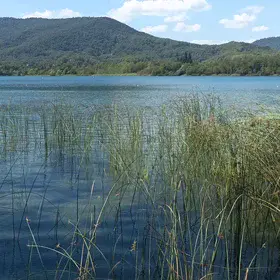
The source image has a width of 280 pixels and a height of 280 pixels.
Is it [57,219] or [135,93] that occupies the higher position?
[135,93]

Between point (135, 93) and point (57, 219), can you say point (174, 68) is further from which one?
point (57, 219)

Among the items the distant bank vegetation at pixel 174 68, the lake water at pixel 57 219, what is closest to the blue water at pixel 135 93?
the lake water at pixel 57 219

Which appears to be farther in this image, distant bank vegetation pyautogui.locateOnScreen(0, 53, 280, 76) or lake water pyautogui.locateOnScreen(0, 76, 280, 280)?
distant bank vegetation pyautogui.locateOnScreen(0, 53, 280, 76)

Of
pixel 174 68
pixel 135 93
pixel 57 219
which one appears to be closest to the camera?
pixel 57 219

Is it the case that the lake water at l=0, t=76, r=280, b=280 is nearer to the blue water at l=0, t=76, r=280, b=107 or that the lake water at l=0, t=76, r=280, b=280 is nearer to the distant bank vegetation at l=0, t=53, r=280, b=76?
the blue water at l=0, t=76, r=280, b=107

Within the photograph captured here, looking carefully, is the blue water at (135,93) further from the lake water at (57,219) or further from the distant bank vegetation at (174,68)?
the distant bank vegetation at (174,68)

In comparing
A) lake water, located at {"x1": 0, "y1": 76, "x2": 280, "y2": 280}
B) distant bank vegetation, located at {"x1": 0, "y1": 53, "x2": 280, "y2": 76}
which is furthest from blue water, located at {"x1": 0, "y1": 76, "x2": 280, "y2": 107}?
distant bank vegetation, located at {"x1": 0, "y1": 53, "x2": 280, "y2": 76}

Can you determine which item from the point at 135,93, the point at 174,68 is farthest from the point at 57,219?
the point at 174,68

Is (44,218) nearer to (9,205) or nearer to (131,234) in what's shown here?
(9,205)

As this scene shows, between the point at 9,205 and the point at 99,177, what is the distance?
2.04 m

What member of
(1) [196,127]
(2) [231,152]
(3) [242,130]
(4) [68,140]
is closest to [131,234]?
(2) [231,152]

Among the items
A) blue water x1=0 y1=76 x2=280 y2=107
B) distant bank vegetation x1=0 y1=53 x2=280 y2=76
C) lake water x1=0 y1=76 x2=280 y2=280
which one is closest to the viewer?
lake water x1=0 y1=76 x2=280 y2=280

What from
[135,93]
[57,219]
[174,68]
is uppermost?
[174,68]

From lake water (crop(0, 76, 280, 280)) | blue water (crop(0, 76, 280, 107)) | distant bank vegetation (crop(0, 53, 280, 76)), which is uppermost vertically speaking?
distant bank vegetation (crop(0, 53, 280, 76))
